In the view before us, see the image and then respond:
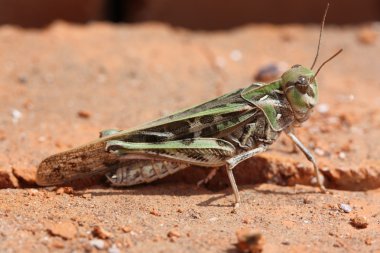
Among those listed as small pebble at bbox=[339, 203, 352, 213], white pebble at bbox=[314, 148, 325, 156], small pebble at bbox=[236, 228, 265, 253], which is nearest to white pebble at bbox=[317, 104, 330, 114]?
white pebble at bbox=[314, 148, 325, 156]

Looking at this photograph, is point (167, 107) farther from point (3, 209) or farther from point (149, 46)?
point (3, 209)

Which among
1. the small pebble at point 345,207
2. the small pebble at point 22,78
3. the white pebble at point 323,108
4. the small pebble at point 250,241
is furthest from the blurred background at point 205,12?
the small pebble at point 250,241

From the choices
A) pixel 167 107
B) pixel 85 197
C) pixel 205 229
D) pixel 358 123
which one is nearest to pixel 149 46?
pixel 167 107

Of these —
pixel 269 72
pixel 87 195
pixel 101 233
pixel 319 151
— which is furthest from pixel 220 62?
pixel 101 233

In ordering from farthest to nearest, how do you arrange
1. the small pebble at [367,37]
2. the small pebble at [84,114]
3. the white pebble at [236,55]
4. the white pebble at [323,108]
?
the small pebble at [367,37] < the white pebble at [236,55] < the white pebble at [323,108] < the small pebble at [84,114]

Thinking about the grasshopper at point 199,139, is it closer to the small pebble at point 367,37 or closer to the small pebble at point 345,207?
the small pebble at point 345,207

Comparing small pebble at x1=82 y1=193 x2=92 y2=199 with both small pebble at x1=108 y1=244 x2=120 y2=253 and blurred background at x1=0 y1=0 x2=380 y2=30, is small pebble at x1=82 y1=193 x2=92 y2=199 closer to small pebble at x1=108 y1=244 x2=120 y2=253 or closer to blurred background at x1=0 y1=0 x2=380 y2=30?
small pebble at x1=108 y1=244 x2=120 y2=253

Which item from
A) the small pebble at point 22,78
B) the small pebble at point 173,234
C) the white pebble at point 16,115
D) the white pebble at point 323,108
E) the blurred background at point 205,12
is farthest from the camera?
the blurred background at point 205,12
